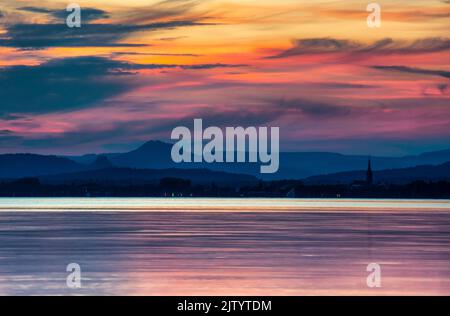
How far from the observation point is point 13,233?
6894 centimetres

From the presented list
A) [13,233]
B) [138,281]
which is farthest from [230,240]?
[138,281]
